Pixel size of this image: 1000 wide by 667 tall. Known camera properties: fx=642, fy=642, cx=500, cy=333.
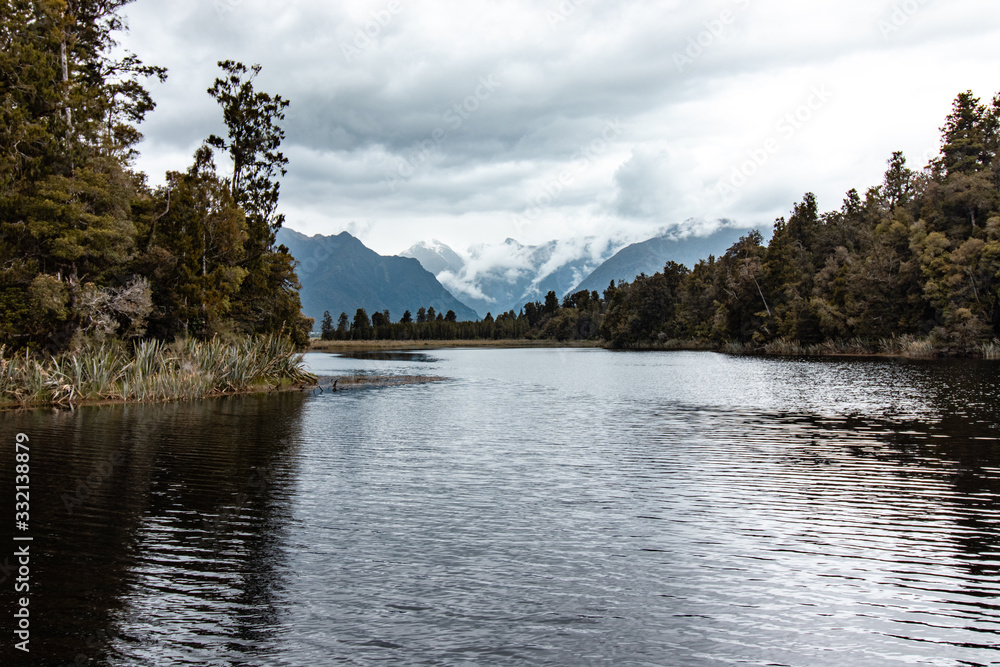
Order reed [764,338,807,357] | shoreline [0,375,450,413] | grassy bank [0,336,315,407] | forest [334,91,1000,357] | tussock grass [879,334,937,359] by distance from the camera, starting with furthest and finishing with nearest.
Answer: reed [764,338,807,357] < tussock grass [879,334,937,359] < forest [334,91,1000,357] < shoreline [0,375,450,413] < grassy bank [0,336,315,407]

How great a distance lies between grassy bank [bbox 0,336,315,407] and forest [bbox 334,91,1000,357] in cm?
8043

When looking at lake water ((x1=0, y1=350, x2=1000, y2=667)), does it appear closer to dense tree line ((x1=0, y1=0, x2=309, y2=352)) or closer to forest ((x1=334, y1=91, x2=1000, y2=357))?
dense tree line ((x1=0, y1=0, x2=309, y2=352))

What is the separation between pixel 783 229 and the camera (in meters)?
131

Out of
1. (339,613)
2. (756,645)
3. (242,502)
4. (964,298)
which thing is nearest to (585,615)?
(756,645)

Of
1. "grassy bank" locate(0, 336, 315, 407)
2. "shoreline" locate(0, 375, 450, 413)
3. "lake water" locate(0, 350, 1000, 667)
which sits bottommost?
"lake water" locate(0, 350, 1000, 667)

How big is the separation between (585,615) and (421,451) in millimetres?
14922

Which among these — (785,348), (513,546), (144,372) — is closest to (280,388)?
(144,372)

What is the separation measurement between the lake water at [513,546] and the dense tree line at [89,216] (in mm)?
11632

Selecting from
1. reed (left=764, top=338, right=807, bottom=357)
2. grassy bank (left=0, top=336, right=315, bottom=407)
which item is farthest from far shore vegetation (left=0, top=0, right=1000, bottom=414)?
reed (left=764, top=338, right=807, bottom=357)

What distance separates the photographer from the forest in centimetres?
8056

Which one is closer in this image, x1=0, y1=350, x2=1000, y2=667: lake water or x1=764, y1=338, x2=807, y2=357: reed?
x1=0, y1=350, x2=1000, y2=667: lake water

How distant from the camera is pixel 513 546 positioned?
1209 cm

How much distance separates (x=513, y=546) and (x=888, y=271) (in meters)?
100

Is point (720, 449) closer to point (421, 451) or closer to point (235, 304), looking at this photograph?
point (421, 451)
